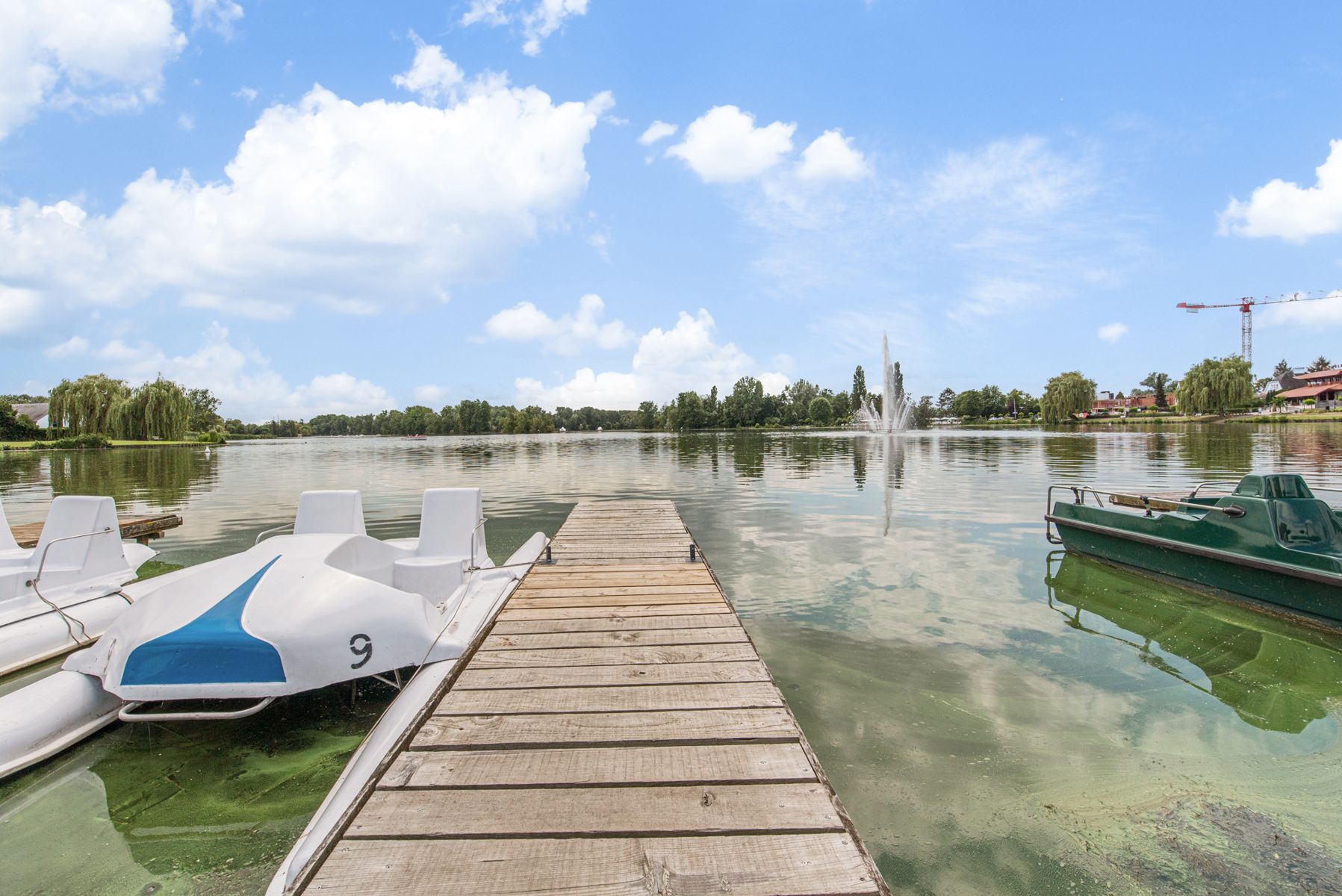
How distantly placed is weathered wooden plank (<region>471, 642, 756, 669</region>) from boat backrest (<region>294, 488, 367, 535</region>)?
3845 mm

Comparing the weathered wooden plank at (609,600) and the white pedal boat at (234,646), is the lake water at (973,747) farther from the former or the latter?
the weathered wooden plank at (609,600)

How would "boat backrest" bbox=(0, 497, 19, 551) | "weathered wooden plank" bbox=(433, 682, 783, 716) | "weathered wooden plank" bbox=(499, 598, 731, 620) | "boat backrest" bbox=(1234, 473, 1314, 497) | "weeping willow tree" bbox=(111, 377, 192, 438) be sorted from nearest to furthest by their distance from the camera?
1. "weathered wooden plank" bbox=(433, 682, 783, 716)
2. "weathered wooden plank" bbox=(499, 598, 731, 620)
3. "boat backrest" bbox=(0, 497, 19, 551)
4. "boat backrest" bbox=(1234, 473, 1314, 497)
5. "weeping willow tree" bbox=(111, 377, 192, 438)

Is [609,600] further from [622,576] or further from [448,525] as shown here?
[448,525]

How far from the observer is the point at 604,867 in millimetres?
2389

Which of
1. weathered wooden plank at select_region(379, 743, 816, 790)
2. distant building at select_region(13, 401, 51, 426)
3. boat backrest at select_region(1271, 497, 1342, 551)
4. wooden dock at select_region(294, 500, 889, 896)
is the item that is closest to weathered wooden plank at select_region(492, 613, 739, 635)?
wooden dock at select_region(294, 500, 889, 896)

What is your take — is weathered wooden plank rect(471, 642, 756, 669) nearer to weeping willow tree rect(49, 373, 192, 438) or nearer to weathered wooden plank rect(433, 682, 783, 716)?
weathered wooden plank rect(433, 682, 783, 716)

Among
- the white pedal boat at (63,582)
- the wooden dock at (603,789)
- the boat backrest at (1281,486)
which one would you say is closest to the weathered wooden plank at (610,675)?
the wooden dock at (603,789)

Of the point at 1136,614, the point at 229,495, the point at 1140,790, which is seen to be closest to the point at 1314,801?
the point at 1140,790

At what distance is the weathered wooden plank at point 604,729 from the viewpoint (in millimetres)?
3353

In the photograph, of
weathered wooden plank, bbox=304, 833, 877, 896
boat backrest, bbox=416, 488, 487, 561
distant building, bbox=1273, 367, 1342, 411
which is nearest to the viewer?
weathered wooden plank, bbox=304, 833, 877, 896

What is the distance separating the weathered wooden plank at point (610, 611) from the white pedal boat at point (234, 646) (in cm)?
47

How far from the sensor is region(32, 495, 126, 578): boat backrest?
25.0ft

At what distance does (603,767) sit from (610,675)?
1.23 meters

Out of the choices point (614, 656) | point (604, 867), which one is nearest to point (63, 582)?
point (614, 656)
